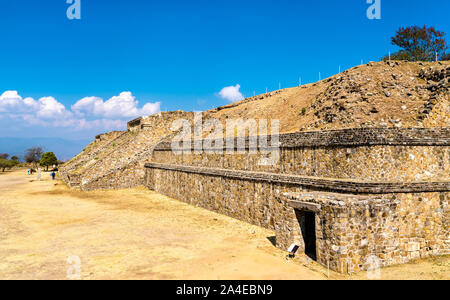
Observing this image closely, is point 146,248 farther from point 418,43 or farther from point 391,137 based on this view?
point 418,43

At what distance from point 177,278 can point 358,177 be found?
6.49 meters

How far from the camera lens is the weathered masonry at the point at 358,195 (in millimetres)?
8211

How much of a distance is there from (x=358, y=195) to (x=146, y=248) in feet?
22.8

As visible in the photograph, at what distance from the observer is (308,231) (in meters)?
10.4

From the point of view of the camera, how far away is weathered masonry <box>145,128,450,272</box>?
821cm

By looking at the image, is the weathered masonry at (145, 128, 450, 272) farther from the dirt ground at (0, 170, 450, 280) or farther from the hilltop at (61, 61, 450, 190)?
the hilltop at (61, 61, 450, 190)

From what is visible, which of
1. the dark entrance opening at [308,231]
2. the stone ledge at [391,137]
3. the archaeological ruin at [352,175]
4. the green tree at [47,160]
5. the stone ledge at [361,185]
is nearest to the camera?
the archaeological ruin at [352,175]

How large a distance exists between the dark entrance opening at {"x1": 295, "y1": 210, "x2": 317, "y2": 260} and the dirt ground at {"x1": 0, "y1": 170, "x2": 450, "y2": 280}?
2.78ft

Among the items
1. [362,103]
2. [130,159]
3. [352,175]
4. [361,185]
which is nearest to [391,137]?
[352,175]

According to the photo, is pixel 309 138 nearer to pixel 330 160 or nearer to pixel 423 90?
pixel 330 160

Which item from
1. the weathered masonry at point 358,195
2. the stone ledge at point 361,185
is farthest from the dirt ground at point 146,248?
the stone ledge at point 361,185

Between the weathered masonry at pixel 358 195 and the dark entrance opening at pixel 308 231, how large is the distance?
3 centimetres

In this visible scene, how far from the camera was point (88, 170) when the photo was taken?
89.9 feet

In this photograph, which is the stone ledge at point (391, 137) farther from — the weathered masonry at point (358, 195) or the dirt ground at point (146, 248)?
the dirt ground at point (146, 248)
